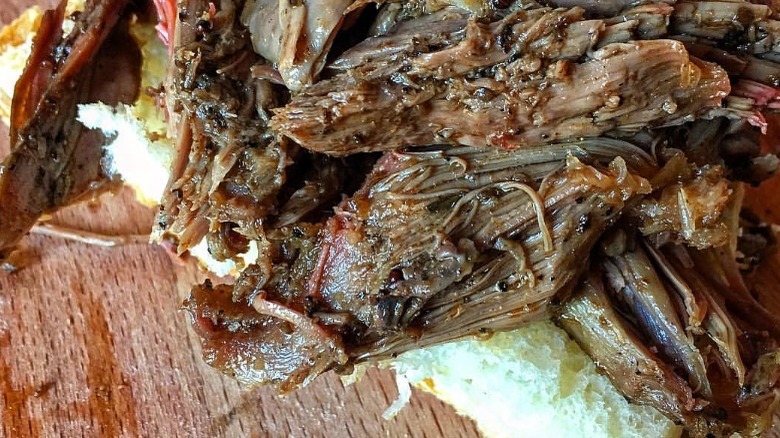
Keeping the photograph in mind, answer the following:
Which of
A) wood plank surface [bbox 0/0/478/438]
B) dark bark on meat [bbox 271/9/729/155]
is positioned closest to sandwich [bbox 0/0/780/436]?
dark bark on meat [bbox 271/9/729/155]

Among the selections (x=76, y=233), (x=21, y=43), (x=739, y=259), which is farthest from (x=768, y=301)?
(x=21, y=43)

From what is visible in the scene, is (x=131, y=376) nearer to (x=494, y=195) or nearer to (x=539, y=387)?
(x=539, y=387)

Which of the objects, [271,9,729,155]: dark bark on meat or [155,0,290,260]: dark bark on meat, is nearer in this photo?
[271,9,729,155]: dark bark on meat

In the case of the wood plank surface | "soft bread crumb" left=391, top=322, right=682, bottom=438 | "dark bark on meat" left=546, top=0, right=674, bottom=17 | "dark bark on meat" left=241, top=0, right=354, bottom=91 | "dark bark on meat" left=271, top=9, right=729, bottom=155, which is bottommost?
"soft bread crumb" left=391, top=322, right=682, bottom=438

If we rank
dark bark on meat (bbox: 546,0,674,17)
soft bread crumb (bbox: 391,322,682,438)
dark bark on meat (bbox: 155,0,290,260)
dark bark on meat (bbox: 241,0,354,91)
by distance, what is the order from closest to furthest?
dark bark on meat (bbox: 546,0,674,17) < dark bark on meat (bbox: 241,0,354,91) < dark bark on meat (bbox: 155,0,290,260) < soft bread crumb (bbox: 391,322,682,438)

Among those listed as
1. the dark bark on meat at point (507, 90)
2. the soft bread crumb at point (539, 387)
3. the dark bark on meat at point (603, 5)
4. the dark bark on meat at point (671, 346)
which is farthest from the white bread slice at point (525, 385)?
the dark bark on meat at point (603, 5)

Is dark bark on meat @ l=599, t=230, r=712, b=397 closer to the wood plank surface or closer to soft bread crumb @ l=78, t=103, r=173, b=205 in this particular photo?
the wood plank surface

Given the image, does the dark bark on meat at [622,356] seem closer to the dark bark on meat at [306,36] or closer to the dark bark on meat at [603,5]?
the dark bark on meat at [603,5]
